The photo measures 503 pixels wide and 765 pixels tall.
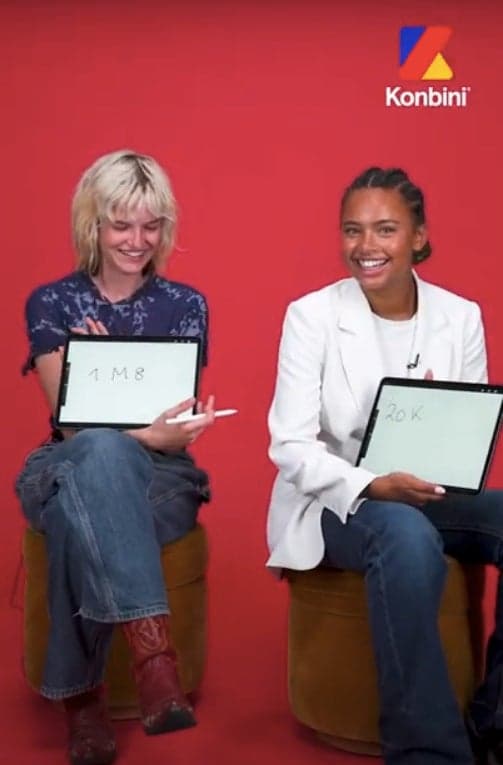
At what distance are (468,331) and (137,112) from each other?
1973 mm

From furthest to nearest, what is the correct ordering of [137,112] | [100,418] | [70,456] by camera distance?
[137,112] < [100,418] < [70,456]

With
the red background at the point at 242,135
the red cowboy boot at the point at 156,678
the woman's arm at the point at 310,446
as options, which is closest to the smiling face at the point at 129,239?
the woman's arm at the point at 310,446

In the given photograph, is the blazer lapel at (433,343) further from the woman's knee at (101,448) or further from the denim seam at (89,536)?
the denim seam at (89,536)

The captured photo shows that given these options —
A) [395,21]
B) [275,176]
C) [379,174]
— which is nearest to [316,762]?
[379,174]

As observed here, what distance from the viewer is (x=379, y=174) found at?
127 inches

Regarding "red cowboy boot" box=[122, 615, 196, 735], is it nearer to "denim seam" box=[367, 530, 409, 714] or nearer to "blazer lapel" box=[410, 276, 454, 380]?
"denim seam" box=[367, 530, 409, 714]

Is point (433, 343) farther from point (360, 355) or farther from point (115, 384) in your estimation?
point (115, 384)

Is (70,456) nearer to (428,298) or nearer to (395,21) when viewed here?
(428,298)

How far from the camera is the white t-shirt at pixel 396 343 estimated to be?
3178mm

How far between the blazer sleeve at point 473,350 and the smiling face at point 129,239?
2.49 ft

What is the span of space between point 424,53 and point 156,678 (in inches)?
112

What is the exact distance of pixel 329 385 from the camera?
123 inches

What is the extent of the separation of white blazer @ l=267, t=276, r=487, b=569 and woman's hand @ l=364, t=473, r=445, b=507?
26mm

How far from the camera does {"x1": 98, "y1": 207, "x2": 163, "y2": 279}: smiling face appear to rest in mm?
3350
